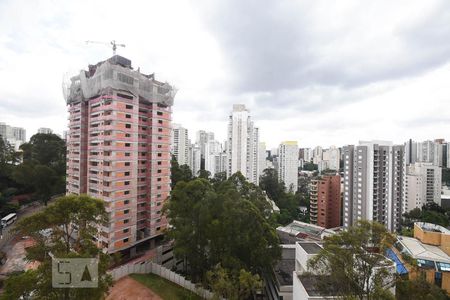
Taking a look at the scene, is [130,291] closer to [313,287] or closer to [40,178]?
[313,287]

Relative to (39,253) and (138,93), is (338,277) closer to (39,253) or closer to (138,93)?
(39,253)

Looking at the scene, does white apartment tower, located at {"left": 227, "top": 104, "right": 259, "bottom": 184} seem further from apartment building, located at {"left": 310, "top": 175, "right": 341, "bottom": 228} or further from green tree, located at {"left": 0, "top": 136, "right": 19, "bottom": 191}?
green tree, located at {"left": 0, "top": 136, "right": 19, "bottom": 191}

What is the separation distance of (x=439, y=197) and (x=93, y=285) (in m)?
57.0

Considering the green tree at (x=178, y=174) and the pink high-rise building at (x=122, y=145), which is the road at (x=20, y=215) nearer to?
the pink high-rise building at (x=122, y=145)

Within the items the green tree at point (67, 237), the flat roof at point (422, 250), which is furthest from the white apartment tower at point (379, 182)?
the green tree at point (67, 237)

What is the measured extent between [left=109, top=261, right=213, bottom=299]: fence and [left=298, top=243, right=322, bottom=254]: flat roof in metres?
6.47

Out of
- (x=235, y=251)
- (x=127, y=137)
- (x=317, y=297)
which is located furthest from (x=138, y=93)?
(x=317, y=297)

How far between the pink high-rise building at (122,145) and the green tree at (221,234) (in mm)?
4654

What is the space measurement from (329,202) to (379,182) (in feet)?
28.3

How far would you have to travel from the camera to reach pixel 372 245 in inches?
363

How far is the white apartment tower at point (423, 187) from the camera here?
4300 centimetres

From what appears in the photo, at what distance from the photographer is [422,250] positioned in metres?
19.6

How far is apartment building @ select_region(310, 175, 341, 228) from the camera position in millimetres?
36125

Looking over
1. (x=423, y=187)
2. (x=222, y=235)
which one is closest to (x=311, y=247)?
(x=222, y=235)
